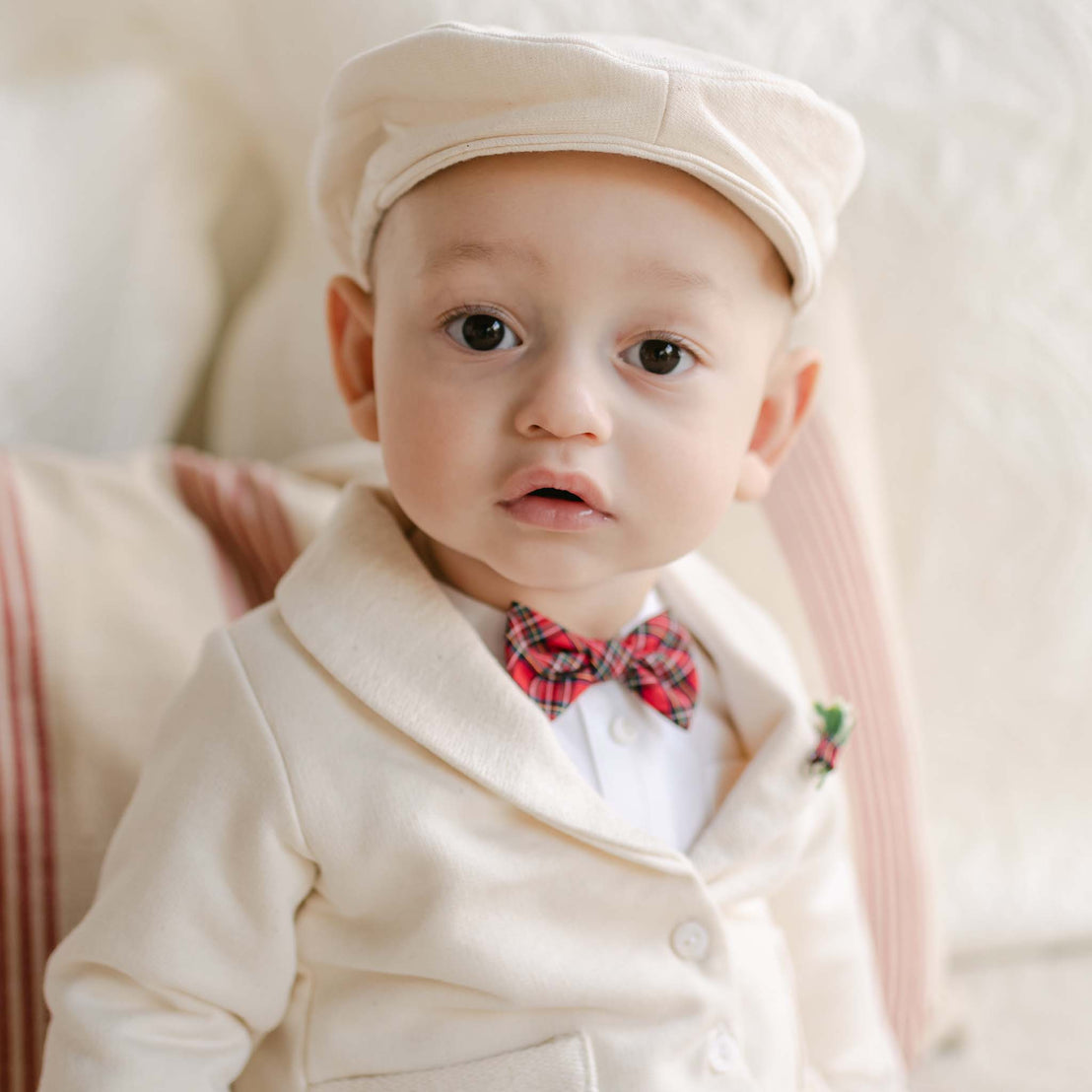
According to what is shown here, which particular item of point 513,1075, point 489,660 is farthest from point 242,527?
point 513,1075

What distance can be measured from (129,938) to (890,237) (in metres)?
0.91

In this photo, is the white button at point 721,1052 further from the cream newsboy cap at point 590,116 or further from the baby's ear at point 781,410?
the cream newsboy cap at point 590,116

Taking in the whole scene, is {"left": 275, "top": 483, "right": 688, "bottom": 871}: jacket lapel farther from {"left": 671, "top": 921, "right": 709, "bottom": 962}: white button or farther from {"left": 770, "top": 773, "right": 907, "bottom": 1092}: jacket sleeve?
{"left": 770, "top": 773, "right": 907, "bottom": 1092}: jacket sleeve

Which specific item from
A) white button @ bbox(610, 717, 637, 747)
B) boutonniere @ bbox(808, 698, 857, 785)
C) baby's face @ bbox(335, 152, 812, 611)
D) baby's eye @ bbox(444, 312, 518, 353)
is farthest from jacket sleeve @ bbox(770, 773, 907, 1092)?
baby's eye @ bbox(444, 312, 518, 353)

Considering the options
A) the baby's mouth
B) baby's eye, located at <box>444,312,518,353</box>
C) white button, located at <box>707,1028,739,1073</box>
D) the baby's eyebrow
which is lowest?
white button, located at <box>707,1028,739,1073</box>

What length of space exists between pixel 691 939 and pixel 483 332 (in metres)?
0.39

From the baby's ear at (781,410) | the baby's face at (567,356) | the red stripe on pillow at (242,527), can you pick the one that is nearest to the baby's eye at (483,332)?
the baby's face at (567,356)

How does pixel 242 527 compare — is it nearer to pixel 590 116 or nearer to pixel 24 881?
pixel 24 881

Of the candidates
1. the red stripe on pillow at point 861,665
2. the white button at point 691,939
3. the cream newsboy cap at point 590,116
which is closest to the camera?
the cream newsboy cap at point 590,116

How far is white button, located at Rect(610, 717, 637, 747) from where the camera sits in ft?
2.66

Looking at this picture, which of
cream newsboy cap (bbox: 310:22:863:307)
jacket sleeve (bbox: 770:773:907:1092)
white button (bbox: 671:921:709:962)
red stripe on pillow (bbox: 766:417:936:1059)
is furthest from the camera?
red stripe on pillow (bbox: 766:417:936:1059)

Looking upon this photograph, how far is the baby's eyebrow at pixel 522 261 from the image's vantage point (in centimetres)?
68

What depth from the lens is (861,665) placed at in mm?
1110

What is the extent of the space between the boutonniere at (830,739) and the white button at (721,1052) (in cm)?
18
